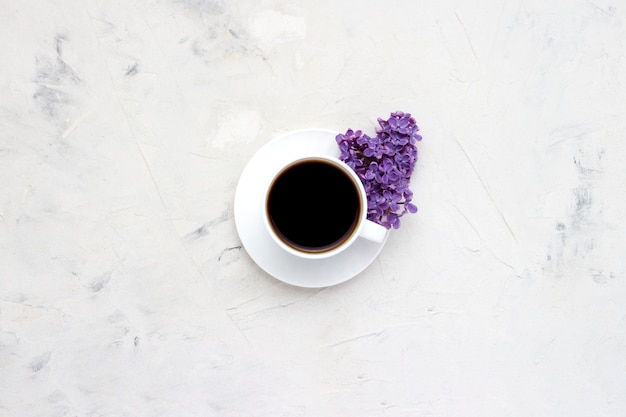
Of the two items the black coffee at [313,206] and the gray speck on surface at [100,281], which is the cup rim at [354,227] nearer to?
the black coffee at [313,206]

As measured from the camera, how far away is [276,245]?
2.40ft

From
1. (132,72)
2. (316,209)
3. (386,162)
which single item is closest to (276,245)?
(316,209)

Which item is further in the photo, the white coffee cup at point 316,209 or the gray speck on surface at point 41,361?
the gray speck on surface at point 41,361

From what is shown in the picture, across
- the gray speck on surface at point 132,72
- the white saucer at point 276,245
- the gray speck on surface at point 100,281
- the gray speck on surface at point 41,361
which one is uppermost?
the gray speck on surface at point 132,72

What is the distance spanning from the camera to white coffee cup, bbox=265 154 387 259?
68 cm

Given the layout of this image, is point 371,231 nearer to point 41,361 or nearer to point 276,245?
point 276,245

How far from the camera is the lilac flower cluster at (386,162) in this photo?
2.33ft

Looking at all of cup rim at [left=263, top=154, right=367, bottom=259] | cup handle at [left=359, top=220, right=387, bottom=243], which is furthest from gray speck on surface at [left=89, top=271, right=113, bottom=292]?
cup handle at [left=359, top=220, right=387, bottom=243]

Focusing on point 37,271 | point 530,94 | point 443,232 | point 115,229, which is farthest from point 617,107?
point 37,271

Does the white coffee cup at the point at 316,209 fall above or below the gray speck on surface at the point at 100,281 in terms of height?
above

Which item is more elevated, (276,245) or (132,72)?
(132,72)

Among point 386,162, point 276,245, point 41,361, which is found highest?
point 386,162

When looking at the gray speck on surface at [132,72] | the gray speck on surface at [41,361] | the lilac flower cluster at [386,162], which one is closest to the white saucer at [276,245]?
the lilac flower cluster at [386,162]

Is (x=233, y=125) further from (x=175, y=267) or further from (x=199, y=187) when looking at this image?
(x=175, y=267)
